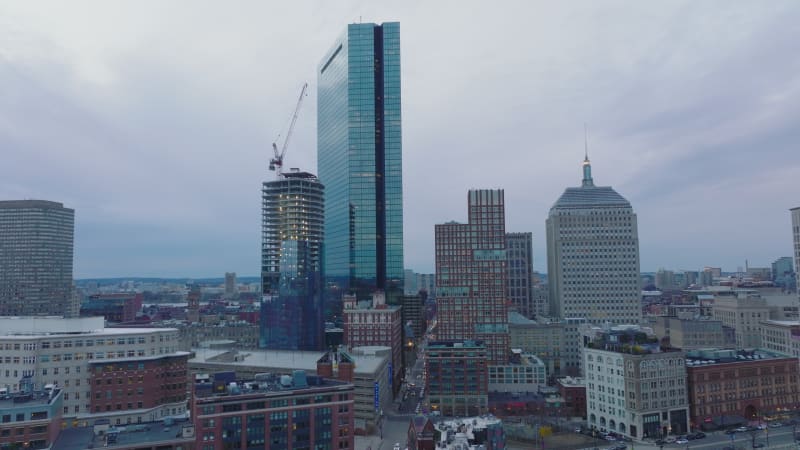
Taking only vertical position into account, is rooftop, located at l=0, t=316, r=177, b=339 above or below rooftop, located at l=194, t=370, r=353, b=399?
above

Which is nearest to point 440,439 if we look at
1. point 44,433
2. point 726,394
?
point 44,433

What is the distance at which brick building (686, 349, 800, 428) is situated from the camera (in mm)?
143375

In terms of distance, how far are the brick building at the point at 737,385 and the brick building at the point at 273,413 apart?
89.5 meters

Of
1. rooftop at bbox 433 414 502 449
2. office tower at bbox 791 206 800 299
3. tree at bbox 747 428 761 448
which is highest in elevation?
office tower at bbox 791 206 800 299

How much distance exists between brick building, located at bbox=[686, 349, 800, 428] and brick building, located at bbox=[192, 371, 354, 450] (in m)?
89.5

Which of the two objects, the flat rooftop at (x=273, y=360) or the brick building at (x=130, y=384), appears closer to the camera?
the brick building at (x=130, y=384)

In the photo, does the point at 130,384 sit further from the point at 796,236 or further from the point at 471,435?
the point at 796,236

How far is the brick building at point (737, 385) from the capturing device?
14338 cm

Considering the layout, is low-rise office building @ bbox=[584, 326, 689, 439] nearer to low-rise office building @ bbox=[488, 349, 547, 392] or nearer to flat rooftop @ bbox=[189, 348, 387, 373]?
low-rise office building @ bbox=[488, 349, 547, 392]

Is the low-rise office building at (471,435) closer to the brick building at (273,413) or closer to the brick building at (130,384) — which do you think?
the brick building at (273,413)

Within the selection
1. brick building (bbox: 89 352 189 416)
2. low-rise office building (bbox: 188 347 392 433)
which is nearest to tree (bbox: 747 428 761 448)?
low-rise office building (bbox: 188 347 392 433)

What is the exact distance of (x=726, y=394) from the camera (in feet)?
481

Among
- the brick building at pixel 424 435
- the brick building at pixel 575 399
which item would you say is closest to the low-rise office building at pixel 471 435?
the brick building at pixel 424 435

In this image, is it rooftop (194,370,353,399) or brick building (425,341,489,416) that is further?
brick building (425,341,489,416)
